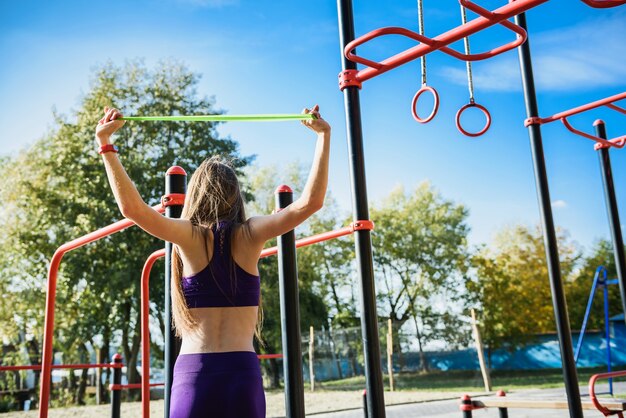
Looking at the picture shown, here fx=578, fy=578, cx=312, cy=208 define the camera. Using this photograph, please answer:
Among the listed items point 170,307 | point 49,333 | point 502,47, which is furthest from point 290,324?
point 502,47

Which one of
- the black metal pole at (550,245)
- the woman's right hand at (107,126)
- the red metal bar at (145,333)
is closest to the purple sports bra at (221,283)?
the woman's right hand at (107,126)

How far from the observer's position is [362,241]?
2734 millimetres

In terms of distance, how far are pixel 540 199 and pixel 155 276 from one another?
590 inches

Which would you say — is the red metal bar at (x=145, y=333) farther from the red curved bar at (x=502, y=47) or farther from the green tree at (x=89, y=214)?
the green tree at (x=89, y=214)

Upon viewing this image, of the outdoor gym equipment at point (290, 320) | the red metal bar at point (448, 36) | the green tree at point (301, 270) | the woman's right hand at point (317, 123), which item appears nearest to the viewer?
the woman's right hand at point (317, 123)

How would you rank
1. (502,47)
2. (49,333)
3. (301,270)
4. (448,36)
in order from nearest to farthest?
(448,36) → (502,47) → (49,333) → (301,270)

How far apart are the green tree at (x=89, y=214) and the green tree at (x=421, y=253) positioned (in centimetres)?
966

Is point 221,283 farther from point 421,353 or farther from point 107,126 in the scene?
point 421,353

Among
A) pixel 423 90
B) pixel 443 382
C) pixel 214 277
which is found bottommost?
pixel 443 382

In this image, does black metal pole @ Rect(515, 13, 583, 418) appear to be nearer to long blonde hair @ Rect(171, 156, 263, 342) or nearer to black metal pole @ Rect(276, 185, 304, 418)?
black metal pole @ Rect(276, 185, 304, 418)

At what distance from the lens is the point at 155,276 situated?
17.3 metres

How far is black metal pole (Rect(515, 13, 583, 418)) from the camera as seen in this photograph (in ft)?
11.7

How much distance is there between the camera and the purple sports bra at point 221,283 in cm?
168

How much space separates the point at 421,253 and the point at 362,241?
24243mm
